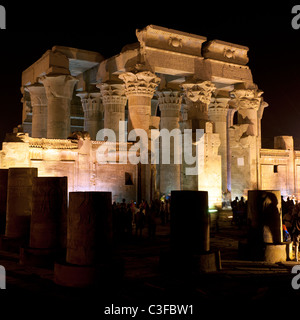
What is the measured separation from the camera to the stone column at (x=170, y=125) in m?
24.4

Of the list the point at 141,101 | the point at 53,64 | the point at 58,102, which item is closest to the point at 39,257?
the point at 141,101

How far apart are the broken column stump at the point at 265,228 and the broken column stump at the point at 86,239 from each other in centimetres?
402

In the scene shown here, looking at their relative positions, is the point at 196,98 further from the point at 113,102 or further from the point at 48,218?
the point at 48,218

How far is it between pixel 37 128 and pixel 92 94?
404 centimetres

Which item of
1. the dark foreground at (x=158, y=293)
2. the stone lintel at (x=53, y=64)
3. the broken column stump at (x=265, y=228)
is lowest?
the dark foreground at (x=158, y=293)

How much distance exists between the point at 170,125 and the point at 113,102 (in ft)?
13.5

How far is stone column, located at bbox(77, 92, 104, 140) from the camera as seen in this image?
25.5m

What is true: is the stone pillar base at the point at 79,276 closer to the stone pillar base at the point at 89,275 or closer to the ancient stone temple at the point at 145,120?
the stone pillar base at the point at 89,275

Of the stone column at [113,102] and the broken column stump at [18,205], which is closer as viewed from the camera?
the broken column stump at [18,205]

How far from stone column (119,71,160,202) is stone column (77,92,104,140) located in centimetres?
555

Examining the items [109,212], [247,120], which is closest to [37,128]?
[247,120]

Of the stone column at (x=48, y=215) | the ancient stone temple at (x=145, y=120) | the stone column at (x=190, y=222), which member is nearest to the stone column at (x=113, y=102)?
the ancient stone temple at (x=145, y=120)

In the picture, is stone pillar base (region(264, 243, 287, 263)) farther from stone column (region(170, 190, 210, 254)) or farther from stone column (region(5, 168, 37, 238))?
stone column (region(5, 168, 37, 238))
